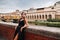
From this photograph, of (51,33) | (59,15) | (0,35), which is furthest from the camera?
(59,15)

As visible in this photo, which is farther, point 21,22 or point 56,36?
point 21,22

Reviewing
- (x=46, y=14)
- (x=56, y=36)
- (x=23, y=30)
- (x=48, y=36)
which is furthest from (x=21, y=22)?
(x=46, y=14)

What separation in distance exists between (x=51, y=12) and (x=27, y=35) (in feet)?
147

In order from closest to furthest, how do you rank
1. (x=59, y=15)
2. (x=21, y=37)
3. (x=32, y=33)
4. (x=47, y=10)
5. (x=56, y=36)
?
(x=56, y=36), (x=32, y=33), (x=21, y=37), (x=59, y=15), (x=47, y=10)

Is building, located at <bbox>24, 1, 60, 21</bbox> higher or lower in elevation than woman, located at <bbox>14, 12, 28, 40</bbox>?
lower

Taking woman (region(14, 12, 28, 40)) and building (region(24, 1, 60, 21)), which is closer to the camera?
woman (region(14, 12, 28, 40))

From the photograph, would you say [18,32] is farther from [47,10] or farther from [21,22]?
[47,10]

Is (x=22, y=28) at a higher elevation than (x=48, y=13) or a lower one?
higher

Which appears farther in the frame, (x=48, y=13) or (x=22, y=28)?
(x=48, y=13)

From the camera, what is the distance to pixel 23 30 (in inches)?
171

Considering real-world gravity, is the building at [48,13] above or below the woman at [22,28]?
below

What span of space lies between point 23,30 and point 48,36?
1251 mm

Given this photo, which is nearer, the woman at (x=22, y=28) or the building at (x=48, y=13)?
the woman at (x=22, y=28)

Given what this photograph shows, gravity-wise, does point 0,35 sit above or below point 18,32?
below
